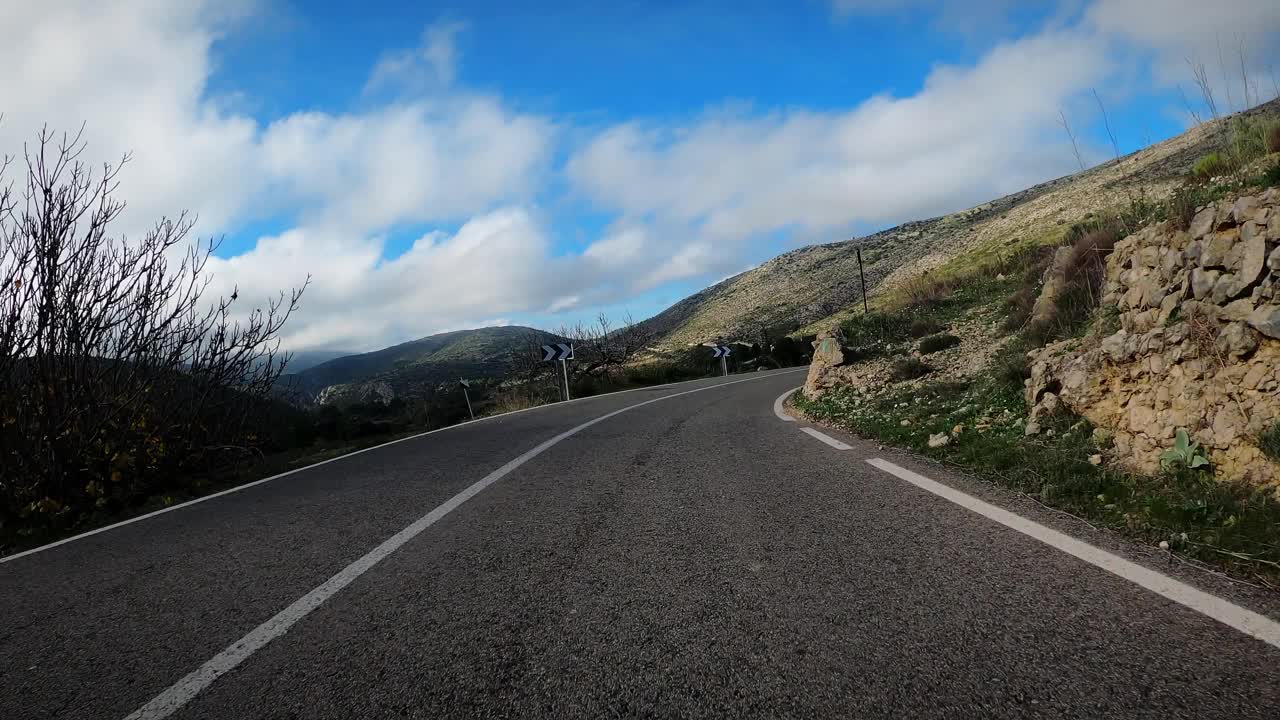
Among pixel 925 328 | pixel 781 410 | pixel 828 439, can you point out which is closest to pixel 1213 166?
pixel 828 439

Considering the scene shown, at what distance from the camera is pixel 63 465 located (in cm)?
734

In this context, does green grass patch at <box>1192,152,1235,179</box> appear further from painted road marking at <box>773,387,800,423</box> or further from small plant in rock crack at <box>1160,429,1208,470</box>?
painted road marking at <box>773,387,800,423</box>

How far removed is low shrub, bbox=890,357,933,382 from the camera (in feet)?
33.2

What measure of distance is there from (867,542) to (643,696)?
1872 mm

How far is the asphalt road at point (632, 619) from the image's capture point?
2.09 m

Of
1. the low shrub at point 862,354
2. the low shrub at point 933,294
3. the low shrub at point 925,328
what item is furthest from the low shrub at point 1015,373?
the low shrub at point 933,294

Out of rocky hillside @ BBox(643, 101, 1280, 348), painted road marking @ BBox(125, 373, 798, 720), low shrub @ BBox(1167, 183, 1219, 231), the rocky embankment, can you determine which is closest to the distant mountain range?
rocky hillside @ BBox(643, 101, 1280, 348)

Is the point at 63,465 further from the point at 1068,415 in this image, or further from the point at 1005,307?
the point at 1005,307

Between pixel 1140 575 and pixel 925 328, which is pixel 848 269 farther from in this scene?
pixel 1140 575

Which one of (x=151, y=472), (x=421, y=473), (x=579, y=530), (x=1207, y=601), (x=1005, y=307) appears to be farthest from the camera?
(x=1005, y=307)

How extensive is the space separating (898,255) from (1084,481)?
81.4 m

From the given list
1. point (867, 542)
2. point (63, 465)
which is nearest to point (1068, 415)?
point (867, 542)

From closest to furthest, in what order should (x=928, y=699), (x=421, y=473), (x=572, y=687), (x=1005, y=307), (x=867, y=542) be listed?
(x=928, y=699)
(x=572, y=687)
(x=867, y=542)
(x=421, y=473)
(x=1005, y=307)

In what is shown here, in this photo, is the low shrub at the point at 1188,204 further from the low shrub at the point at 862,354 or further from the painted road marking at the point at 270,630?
the painted road marking at the point at 270,630
